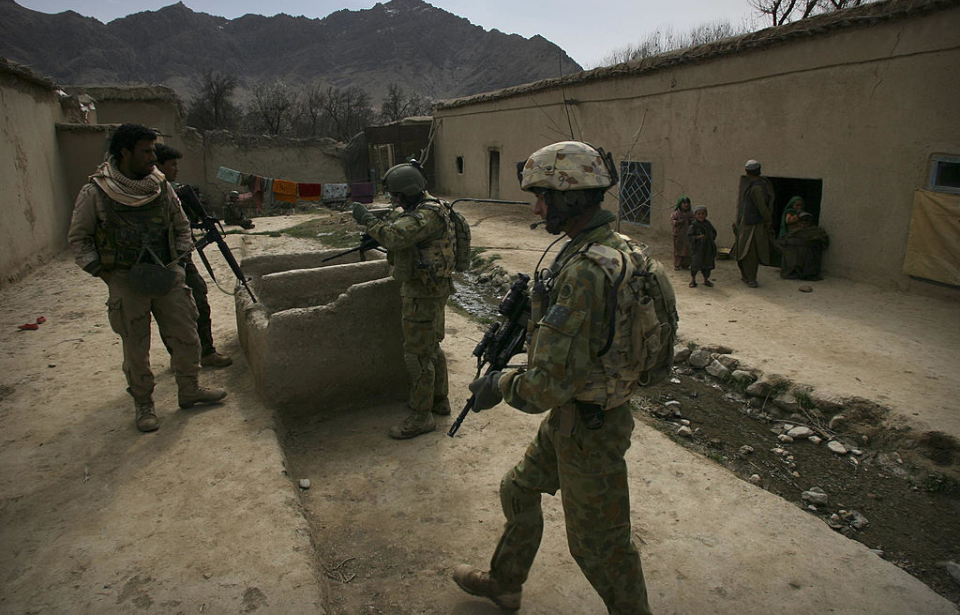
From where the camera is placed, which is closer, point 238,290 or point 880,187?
point 238,290

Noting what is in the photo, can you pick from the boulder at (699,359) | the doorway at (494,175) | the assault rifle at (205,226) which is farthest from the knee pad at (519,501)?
the doorway at (494,175)

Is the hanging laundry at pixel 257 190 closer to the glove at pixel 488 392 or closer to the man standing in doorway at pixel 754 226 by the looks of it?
the man standing in doorway at pixel 754 226

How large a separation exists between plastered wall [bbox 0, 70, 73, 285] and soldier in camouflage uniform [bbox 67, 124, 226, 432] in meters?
5.26

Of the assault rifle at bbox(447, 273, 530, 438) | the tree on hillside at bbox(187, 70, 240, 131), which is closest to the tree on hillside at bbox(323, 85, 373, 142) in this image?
the tree on hillside at bbox(187, 70, 240, 131)

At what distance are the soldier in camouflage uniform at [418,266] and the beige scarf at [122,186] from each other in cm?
124

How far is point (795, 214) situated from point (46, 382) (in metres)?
8.56

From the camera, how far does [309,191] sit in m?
16.9

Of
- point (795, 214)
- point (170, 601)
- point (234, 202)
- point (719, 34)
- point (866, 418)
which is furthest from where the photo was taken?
point (719, 34)

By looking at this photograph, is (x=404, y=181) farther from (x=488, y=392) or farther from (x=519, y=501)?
(x=519, y=501)

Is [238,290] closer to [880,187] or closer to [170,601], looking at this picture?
[170,601]

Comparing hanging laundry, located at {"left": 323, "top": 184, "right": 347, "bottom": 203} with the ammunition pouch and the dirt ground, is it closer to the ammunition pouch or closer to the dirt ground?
the dirt ground

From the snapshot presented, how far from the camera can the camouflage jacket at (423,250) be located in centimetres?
344

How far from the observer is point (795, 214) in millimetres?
7809

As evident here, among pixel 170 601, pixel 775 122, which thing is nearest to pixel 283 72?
pixel 775 122
